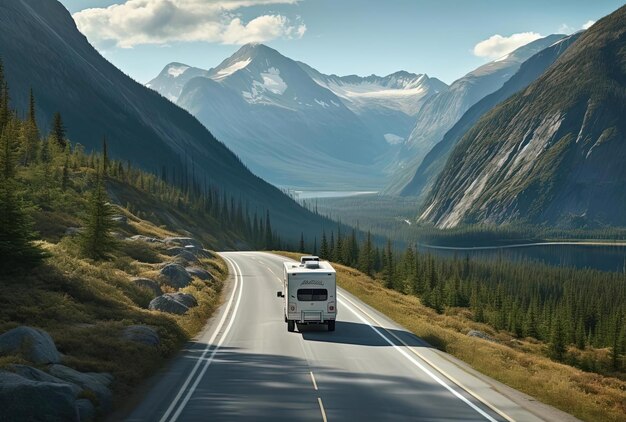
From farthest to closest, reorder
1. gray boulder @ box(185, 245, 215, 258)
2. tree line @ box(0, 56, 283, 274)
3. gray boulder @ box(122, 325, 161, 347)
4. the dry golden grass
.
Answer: gray boulder @ box(185, 245, 215, 258) → tree line @ box(0, 56, 283, 274) → gray boulder @ box(122, 325, 161, 347) → the dry golden grass

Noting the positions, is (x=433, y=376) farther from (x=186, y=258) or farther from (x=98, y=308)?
(x=186, y=258)

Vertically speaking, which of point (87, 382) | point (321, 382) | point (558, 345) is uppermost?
point (87, 382)

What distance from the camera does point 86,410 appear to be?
18.2 metres

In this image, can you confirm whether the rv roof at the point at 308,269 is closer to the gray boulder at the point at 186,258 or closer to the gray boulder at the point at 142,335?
the gray boulder at the point at 142,335

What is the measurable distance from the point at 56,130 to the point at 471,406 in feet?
374

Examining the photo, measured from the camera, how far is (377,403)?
20.6 m

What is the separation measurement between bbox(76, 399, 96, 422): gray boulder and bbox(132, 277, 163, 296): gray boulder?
80.0 feet

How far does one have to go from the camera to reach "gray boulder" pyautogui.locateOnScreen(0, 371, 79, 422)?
53.1 ft

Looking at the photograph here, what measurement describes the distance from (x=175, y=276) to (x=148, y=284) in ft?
18.5

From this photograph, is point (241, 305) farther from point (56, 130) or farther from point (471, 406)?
point (56, 130)

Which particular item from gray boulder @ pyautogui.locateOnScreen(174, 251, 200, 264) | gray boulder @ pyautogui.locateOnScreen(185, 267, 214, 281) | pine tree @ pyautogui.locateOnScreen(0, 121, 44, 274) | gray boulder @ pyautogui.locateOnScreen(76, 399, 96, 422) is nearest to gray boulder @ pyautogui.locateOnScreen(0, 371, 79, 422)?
gray boulder @ pyautogui.locateOnScreen(76, 399, 96, 422)

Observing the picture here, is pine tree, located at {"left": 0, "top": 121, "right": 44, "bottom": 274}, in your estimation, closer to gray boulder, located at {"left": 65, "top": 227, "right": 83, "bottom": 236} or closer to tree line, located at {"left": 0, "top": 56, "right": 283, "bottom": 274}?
tree line, located at {"left": 0, "top": 56, "right": 283, "bottom": 274}

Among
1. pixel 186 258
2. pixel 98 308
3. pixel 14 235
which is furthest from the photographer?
pixel 186 258

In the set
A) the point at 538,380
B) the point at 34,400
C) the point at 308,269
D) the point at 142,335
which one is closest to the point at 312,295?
the point at 308,269
